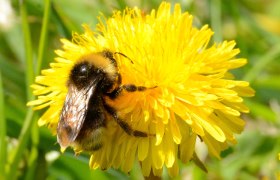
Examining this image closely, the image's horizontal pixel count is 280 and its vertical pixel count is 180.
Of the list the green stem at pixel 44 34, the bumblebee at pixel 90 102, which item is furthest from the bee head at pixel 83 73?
the green stem at pixel 44 34

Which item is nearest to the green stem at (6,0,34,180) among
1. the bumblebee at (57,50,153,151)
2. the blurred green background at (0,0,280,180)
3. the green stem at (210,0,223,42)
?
the blurred green background at (0,0,280,180)

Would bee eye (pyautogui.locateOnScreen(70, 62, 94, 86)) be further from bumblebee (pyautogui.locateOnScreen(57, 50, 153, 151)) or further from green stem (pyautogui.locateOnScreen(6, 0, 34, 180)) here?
green stem (pyautogui.locateOnScreen(6, 0, 34, 180))

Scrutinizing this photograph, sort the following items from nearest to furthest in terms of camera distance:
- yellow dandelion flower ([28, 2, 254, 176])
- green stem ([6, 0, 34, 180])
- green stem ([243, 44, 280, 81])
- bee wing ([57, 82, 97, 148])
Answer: bee wing ([57, 82, 97, 148]) → yellow dandelion flower ([28, 2, 254, 176]) → green stem ([6, 0, 34, 180]) → green stem ([243, 44, 280, 81])

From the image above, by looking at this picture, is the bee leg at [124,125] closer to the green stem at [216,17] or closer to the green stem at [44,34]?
the green stem at [44,34]

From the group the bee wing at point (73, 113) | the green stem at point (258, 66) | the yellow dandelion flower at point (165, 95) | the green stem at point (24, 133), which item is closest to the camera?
the bee wing at point (73, 113)

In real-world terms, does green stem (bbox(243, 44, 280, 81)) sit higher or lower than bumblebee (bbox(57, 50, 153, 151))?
lower

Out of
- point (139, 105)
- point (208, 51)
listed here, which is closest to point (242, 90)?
point (208, 51)

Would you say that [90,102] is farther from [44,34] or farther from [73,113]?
[44,34]
